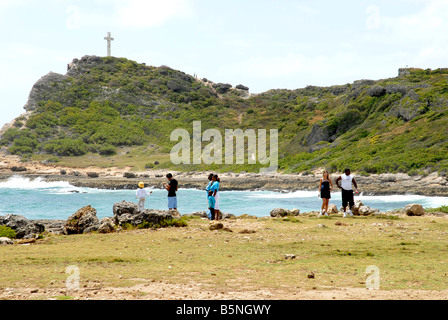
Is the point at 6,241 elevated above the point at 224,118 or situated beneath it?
situated beneath

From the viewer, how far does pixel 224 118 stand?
350ft

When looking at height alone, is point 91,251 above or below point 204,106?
below

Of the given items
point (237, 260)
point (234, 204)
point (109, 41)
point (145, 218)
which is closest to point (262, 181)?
point (234, 204)

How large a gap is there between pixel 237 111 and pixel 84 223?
99.7 metres

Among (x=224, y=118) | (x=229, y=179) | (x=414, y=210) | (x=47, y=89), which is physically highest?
(x=47, y=89)

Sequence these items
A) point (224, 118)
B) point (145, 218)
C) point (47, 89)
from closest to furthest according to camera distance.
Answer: point (145, 218) < point (224, 118) < point (47, 89)

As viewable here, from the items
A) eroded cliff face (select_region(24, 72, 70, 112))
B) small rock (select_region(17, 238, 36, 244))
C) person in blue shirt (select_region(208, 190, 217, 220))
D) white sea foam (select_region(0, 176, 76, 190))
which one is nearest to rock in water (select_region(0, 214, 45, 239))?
small rock (select_region(17, 238, 36, 244))

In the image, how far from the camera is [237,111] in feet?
372

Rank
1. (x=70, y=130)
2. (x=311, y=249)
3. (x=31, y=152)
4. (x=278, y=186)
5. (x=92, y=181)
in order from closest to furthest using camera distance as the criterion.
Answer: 1. (x=311, y=249)
2. (x=278, y=186)
3. (x=92, y=181)
4. (x=31, y=152)
5. (x=70, y=130)

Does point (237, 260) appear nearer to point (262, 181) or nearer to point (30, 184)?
point (262, 181)

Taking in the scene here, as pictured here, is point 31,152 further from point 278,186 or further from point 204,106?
point 278,186

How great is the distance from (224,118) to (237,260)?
97966mm
